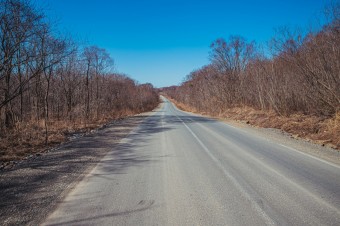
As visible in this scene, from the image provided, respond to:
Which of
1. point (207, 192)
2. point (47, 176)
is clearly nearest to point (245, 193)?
point (207, 192)

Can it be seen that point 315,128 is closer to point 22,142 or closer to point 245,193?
point 245,193

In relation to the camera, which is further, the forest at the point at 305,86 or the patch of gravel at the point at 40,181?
the forest at the point at 305,86

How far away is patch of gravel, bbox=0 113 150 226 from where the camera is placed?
4168 millimetres

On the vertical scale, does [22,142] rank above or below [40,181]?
above

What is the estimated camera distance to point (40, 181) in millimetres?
5793

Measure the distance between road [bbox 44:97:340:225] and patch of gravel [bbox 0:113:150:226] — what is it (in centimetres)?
29

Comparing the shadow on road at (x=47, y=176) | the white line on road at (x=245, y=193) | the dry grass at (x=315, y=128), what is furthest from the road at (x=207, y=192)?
the dry grass at (x=315, y=128)

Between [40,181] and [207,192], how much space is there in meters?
3.67

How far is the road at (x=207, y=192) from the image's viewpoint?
3.85 m

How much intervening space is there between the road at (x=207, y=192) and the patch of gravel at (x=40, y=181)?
290 mm

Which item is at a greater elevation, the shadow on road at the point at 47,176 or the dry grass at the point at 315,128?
the dry grass at the point at 315,128

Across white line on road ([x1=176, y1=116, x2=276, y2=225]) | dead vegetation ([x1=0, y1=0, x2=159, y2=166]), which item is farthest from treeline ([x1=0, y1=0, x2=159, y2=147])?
white line on road ([x1=176, y1=116, x2=276, y2=225])

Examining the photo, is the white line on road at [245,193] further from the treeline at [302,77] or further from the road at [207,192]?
the treeline at [302,77]

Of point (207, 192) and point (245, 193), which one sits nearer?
point (245, 193)
